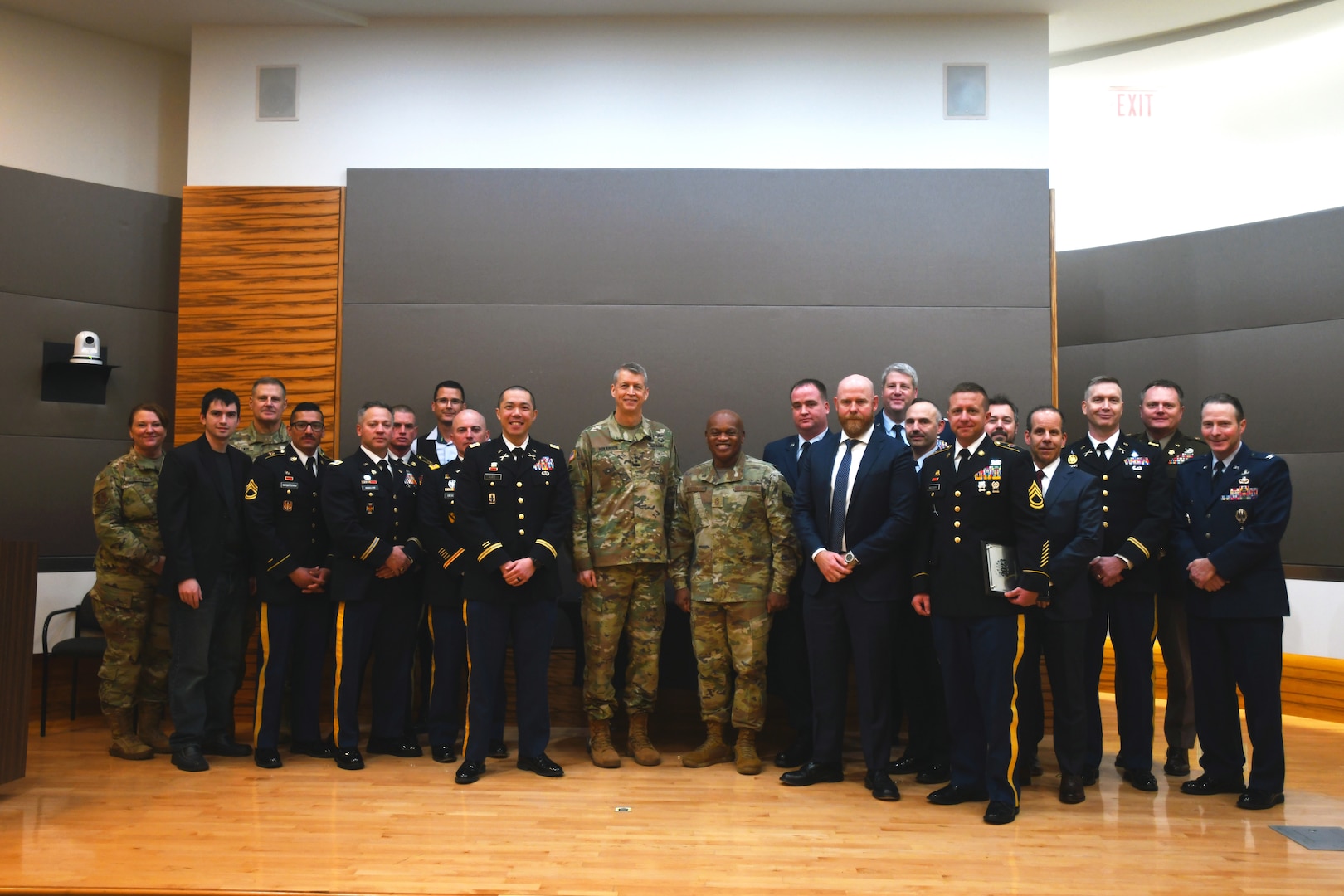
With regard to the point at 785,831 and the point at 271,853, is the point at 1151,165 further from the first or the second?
the point at 271,853

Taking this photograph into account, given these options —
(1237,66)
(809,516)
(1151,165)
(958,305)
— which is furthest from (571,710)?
(1237,66)

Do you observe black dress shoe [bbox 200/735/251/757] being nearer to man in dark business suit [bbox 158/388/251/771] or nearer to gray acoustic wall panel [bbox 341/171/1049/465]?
man in dark business suit [bbox 158/388/251/771]

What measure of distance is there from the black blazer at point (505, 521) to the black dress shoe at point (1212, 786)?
276 cm

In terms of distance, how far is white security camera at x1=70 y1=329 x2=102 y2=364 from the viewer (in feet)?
19.3

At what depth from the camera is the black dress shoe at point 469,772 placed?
13.5 ft

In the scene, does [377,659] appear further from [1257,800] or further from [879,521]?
[1257,800]

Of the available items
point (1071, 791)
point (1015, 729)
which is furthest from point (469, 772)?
point (1071, 791)

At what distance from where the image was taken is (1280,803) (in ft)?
12.7

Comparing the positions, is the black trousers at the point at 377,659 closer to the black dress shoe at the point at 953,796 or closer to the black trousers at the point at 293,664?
the black trousers at the point at 293,664

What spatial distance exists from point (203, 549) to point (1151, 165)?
6.50 metres

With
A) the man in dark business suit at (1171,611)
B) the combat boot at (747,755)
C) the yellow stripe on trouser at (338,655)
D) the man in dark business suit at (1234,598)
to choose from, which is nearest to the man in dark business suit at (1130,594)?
the man in dark business suit at (1234,598)

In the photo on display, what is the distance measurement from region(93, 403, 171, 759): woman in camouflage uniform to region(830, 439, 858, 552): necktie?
9.98 feet

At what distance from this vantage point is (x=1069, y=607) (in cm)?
392

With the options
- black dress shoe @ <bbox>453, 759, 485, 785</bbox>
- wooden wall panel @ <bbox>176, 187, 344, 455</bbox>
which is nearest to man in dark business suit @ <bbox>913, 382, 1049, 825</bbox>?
black dress shoe @ <bbox>453, 759, 485, 785</bbox>
